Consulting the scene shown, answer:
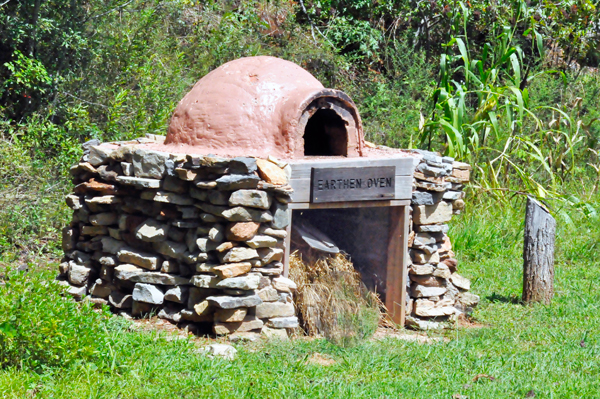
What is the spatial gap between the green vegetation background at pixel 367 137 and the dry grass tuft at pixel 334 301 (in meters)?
0.41

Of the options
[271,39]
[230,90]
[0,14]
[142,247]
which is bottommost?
[142,247]

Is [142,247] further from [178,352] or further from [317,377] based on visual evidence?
[317,377]

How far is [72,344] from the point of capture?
15.1ft

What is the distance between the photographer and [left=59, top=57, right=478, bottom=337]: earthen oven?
231 inches

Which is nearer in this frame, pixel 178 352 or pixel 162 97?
pixel 178 352

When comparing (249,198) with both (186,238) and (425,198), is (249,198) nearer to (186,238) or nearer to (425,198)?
(186,238)

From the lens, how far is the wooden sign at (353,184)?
6262 mm

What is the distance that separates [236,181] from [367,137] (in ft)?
21.7

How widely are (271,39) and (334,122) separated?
6.08m

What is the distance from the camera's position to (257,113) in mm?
6496

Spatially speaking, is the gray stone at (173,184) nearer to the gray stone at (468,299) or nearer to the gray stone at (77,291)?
the gray stone at (77,291)

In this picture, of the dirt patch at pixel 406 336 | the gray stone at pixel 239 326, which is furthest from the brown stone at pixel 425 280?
the gray stone at pixel 239 326

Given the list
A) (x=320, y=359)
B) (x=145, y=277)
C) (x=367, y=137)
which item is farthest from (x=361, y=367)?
(x=367, y=137)

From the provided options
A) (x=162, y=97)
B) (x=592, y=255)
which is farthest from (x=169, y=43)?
(x=592, y=255)
